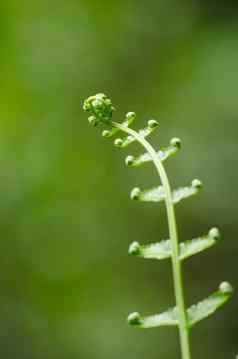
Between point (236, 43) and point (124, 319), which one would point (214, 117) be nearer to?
point (236, 43)

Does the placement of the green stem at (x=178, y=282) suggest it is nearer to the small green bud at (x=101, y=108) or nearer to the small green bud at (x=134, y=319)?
the small green bud at (x=134, y=319)

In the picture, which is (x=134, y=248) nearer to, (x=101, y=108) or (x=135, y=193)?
(x=135, y=193)

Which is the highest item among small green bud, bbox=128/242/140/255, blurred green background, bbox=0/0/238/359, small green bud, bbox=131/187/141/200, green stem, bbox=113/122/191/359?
blurred green background, bbox=0/0/238/359

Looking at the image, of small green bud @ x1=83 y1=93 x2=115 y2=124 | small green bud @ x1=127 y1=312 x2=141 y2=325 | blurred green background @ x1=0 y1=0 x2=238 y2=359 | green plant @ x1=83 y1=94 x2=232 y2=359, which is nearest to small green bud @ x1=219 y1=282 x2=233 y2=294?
green plant @ x1=83 y1=94 x2=232 y2=359

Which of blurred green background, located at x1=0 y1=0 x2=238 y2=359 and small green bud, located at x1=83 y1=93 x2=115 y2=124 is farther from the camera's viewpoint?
blurred green background, located at x1=0 y1=0 x2=238 y2=359

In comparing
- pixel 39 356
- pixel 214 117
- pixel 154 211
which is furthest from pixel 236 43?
pixel 39 356

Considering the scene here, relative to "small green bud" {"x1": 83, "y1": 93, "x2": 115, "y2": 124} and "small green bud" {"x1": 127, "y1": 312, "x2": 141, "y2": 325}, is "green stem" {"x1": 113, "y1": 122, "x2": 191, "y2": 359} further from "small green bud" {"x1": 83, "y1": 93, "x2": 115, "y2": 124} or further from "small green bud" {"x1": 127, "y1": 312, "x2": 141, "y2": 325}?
"small green bud" {"x1": 83, "y1": 93, "x2": 115, "y2": 124}

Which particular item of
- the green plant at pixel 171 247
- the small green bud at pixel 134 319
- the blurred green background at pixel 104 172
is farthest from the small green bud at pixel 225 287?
the blurred green background at pixel 104 172
